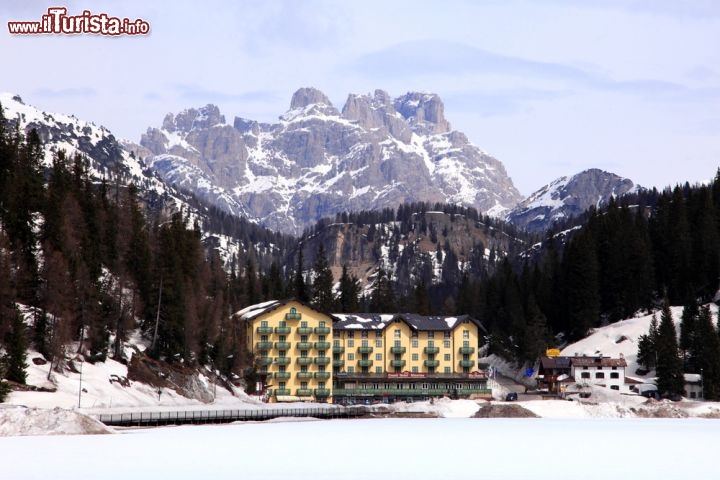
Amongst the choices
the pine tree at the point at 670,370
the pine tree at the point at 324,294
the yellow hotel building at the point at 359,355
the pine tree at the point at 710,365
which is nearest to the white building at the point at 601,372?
the pine tree at the point at 670,370

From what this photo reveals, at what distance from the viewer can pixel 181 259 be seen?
13850 centimetres

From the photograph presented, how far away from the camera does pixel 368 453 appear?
72188 millimetres

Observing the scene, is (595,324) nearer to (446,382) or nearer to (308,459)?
(446,382)

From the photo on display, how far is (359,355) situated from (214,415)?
163 feet

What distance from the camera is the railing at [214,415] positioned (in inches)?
3708

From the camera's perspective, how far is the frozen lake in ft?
194

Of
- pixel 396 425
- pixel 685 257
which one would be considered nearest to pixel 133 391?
pixel 396 425

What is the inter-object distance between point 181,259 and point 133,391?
106ft

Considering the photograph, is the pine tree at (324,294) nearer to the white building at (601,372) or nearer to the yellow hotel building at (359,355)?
the yellow hotel building at (359,355)

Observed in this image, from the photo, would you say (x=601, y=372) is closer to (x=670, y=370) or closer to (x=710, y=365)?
(x=670, y=370)

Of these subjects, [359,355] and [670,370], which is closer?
[670,370]

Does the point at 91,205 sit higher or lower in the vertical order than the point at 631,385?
higher

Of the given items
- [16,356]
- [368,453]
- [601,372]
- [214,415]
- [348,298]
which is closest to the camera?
[368,453]

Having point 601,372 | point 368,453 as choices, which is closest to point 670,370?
point 601,372
